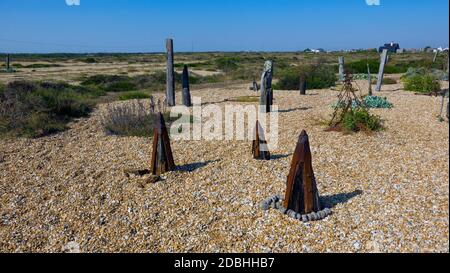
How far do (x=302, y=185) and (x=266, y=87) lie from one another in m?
7.11

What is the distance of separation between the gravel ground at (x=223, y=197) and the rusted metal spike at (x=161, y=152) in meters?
0.30

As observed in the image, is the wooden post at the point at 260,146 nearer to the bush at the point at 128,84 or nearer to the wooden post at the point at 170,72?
the wooden post at the point at 170,72

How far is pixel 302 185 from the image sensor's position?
169 inches

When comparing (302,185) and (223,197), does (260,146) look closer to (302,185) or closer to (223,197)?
(223,197)

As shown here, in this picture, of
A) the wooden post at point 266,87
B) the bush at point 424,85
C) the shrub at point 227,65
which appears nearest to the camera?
the wooden post at point 266,87

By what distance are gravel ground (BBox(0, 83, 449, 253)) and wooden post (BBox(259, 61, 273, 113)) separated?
293 centimetres

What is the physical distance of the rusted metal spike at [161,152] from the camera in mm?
5840

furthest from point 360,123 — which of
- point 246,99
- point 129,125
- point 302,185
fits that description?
point 246,99

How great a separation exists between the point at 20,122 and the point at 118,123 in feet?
9.39

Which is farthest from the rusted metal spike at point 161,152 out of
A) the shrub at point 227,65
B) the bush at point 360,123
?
the shrub at point 227,65

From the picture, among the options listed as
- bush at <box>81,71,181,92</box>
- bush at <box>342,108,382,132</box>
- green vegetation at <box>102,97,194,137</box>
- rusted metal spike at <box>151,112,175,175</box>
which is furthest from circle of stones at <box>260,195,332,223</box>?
bush at <box>81,71,181,92</box>
